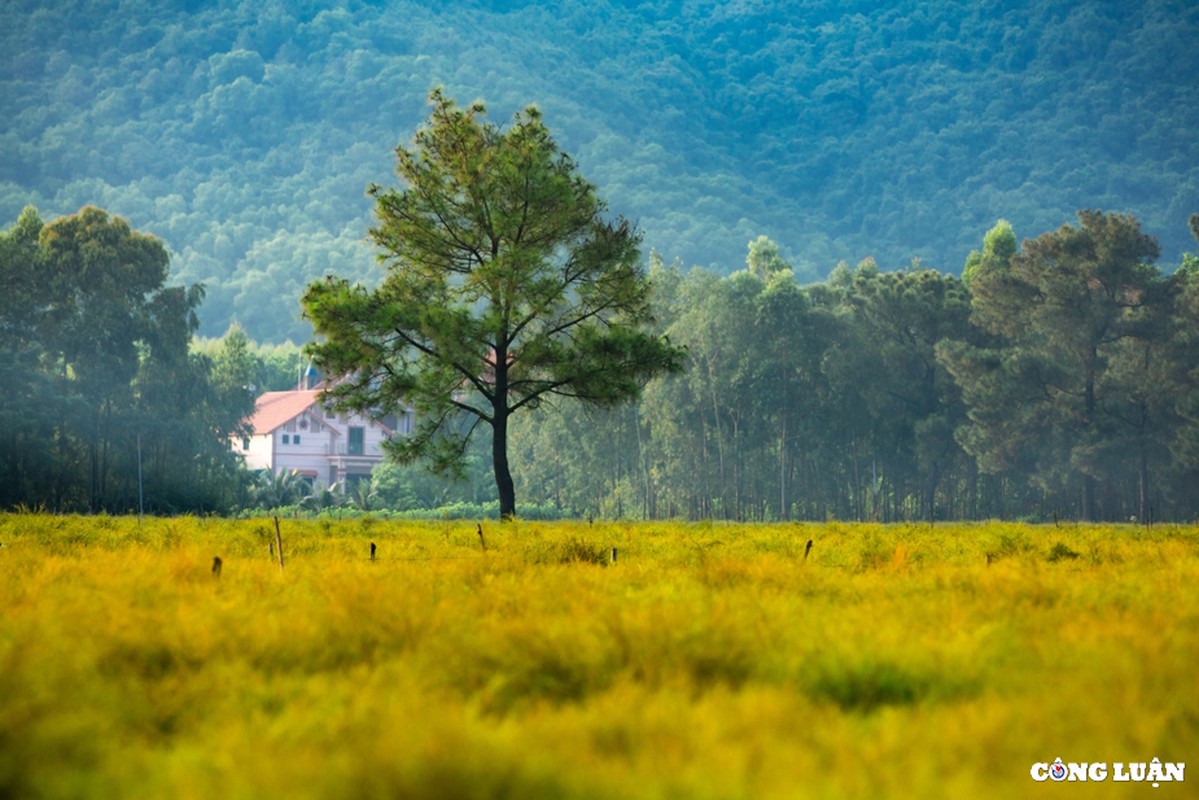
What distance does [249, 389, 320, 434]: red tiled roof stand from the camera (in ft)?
321

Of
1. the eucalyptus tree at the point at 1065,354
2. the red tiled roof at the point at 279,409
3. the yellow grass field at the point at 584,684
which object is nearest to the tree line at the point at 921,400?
the eucalyptus tree at the point at 1065,354

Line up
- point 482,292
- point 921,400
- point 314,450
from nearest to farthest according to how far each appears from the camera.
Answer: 1. point 482,292
2. point 921,400
3. point 314,450

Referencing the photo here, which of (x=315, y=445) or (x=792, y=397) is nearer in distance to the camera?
(x=792, y=397)

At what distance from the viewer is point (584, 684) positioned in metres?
6.10

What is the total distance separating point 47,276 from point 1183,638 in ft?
199

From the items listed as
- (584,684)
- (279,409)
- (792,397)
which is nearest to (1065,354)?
(792,397)

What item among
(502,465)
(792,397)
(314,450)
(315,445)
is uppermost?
(792,397)

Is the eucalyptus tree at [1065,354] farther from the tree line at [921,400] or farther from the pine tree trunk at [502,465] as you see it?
the pine tree trunk at [502,465]

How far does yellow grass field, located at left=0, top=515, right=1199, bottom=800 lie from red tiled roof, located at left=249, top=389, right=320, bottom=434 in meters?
88.4

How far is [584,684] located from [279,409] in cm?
9873

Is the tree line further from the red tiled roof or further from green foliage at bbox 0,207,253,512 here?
the red tiled roof

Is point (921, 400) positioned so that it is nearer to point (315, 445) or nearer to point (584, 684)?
point (315, 445)

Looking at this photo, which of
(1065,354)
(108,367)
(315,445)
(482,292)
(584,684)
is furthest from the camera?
(315,445)

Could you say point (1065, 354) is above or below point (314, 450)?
above
